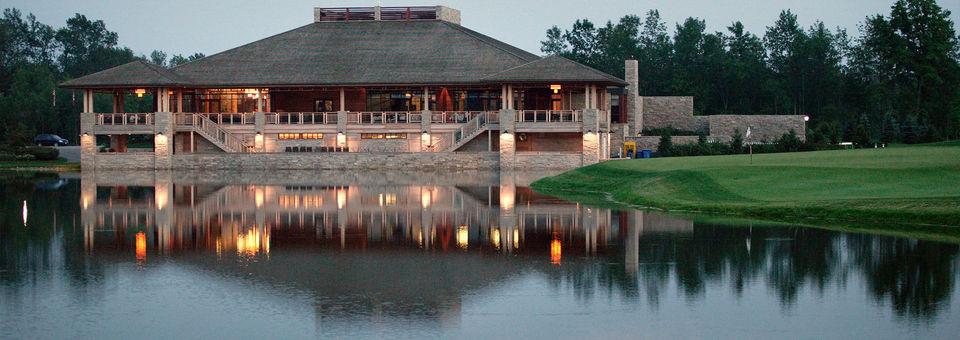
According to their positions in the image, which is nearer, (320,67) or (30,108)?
(320,67)

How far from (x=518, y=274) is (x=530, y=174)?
4220cm

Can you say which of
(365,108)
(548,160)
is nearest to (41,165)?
(365,108)

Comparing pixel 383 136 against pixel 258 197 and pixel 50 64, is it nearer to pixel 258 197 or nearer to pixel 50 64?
Result: pixel 258 197

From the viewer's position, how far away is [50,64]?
15512 centimetres

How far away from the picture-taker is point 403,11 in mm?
89750

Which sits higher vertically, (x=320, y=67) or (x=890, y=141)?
(x=320, y=67)

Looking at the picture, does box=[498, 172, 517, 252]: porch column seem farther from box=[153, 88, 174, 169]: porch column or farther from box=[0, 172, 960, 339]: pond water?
box=[153, 88, 174, 169]: porch column

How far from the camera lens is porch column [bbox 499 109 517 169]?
228 ft

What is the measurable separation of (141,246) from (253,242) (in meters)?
2.42

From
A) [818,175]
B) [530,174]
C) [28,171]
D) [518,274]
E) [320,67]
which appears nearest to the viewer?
[518,274]

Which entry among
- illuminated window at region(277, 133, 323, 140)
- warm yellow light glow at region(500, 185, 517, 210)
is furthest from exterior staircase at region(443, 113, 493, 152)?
warm yellow light glow at region(500, 185, 517, 210)

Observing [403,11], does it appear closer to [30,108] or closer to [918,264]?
[30,108]

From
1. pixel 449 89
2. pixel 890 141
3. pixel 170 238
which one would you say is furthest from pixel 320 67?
pixel 170 238

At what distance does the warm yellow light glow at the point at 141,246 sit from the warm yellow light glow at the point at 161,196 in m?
9.88
